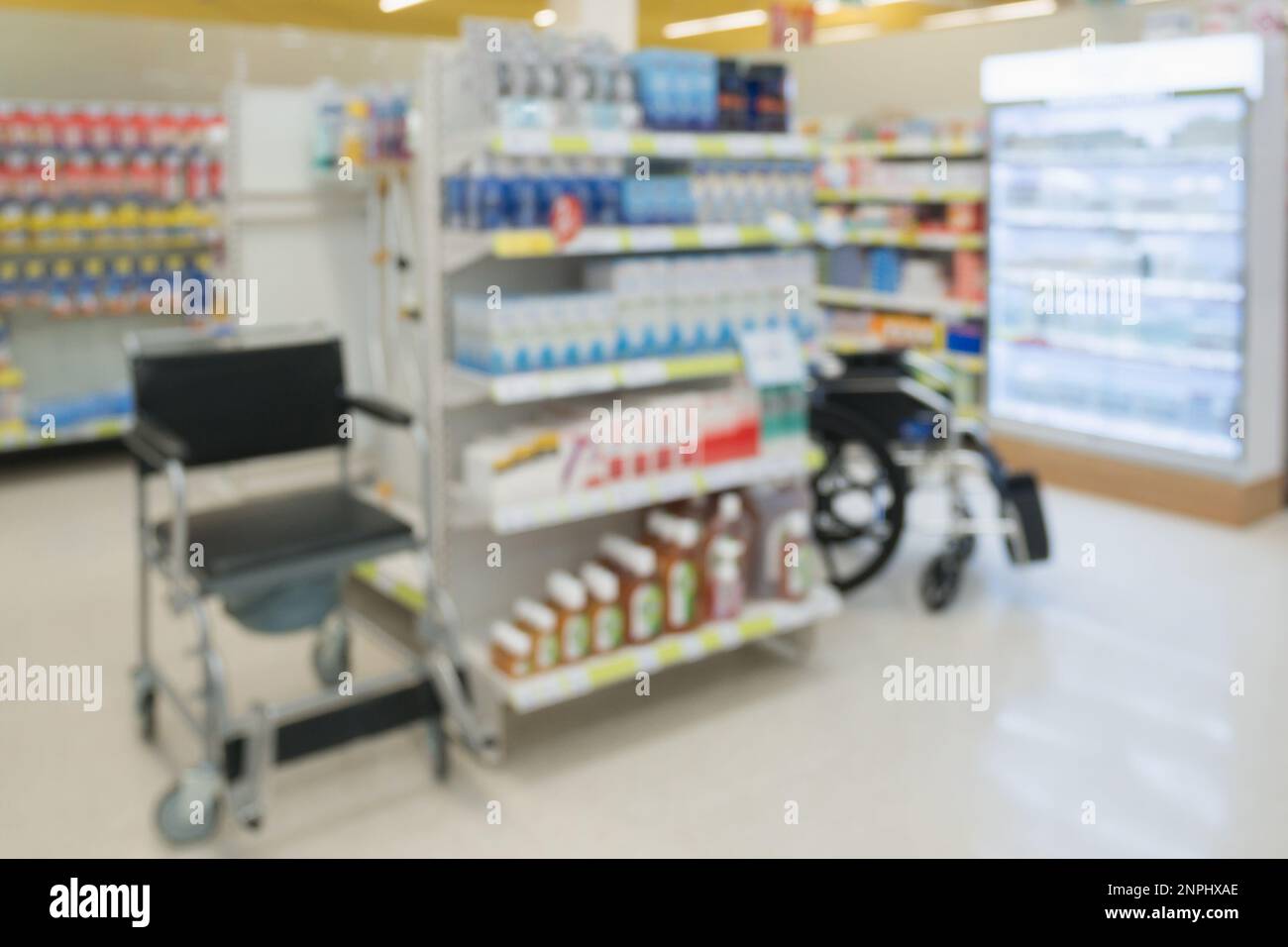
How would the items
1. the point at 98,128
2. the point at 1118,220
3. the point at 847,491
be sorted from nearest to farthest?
1. the point at 847,491
2. the point at 1118,220
3. the point at 98,128

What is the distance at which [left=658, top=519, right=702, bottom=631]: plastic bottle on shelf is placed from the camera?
3.52 metres

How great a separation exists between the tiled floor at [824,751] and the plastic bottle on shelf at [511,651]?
26cm

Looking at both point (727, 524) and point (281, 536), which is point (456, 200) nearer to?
point (281, 536)

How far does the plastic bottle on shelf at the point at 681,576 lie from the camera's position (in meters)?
3.52

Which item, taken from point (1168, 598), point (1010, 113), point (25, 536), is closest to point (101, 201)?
point (25, 536)

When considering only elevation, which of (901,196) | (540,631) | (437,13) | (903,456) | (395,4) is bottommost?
(540,631)

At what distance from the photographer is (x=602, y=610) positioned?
3402 mm

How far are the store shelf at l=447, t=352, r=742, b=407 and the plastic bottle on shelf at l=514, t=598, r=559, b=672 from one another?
1.89 ft

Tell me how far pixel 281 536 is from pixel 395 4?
43.3 feet

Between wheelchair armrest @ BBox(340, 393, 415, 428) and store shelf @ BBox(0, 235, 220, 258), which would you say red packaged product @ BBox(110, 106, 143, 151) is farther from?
wheelchair armrest @ BBox(340, 393, 415, 428)

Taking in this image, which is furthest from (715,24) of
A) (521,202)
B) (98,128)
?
(521,202)

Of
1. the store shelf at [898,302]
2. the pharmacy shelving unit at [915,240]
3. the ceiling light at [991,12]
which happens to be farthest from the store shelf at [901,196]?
the ceiling light at [991,12]

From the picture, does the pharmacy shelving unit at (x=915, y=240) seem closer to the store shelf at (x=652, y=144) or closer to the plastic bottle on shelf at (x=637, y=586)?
the store shelf at (x=652, y=144)

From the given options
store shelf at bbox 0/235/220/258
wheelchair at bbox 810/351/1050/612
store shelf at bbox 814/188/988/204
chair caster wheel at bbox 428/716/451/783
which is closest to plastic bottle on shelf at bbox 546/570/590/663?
chair caster wheel at bbox 428/716/451/783
